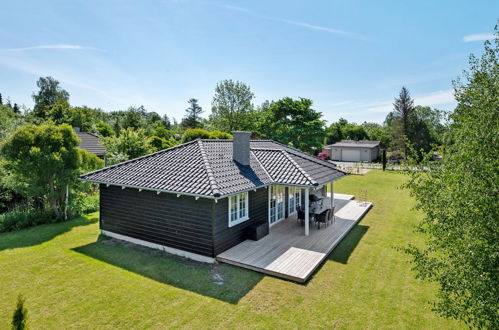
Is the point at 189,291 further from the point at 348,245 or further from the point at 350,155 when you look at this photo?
the point at 350,155

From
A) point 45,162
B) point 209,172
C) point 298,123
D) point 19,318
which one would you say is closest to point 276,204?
point 209,172

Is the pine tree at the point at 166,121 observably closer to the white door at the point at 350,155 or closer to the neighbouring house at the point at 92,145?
the neighbouring house at the point at 92,145

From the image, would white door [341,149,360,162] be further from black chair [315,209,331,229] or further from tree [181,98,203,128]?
black chair [315,209,331,229]

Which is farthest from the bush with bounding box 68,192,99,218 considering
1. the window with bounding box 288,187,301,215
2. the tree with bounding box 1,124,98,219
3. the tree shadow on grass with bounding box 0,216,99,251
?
the window with bounding box 288,187,301,215

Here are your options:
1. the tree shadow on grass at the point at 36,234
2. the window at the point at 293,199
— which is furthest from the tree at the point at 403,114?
the tree shadow on grass at the point at 36,234

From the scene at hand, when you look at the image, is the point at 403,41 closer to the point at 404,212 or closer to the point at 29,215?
the point at 404,212

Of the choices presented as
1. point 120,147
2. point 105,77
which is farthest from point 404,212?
point 105,77
